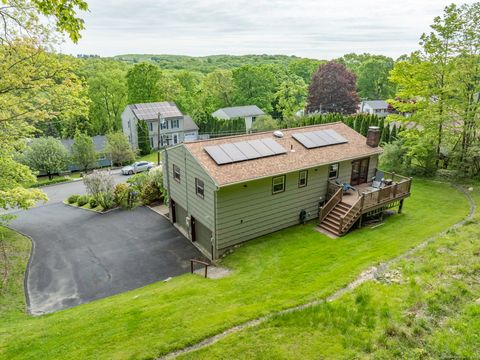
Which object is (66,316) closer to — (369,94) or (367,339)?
(367,339)

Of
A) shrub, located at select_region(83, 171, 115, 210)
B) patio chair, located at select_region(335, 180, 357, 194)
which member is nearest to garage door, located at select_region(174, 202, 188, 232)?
shrub, located at select_region(83, 171, 115, 210)

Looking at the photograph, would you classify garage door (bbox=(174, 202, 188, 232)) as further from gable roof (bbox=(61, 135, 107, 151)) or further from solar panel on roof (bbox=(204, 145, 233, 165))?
gable roof (bbox=(61, 135, 107, 151))

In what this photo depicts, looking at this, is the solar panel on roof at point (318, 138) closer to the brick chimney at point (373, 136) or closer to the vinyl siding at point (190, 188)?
the brick chimney at point (373, 136)

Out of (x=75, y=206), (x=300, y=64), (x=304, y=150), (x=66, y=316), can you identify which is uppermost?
(x=300, y=64)

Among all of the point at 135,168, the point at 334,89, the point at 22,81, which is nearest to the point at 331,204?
the point at 22,81

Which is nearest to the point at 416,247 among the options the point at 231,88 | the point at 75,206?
the point at 75,206

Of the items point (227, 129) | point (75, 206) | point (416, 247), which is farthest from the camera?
point (227, 129)

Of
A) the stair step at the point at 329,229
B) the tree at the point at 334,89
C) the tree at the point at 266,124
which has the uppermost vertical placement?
the tree at the point at 334,89

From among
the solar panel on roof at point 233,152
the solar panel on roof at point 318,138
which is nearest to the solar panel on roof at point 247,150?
the solar panel on roof at point 233,152
